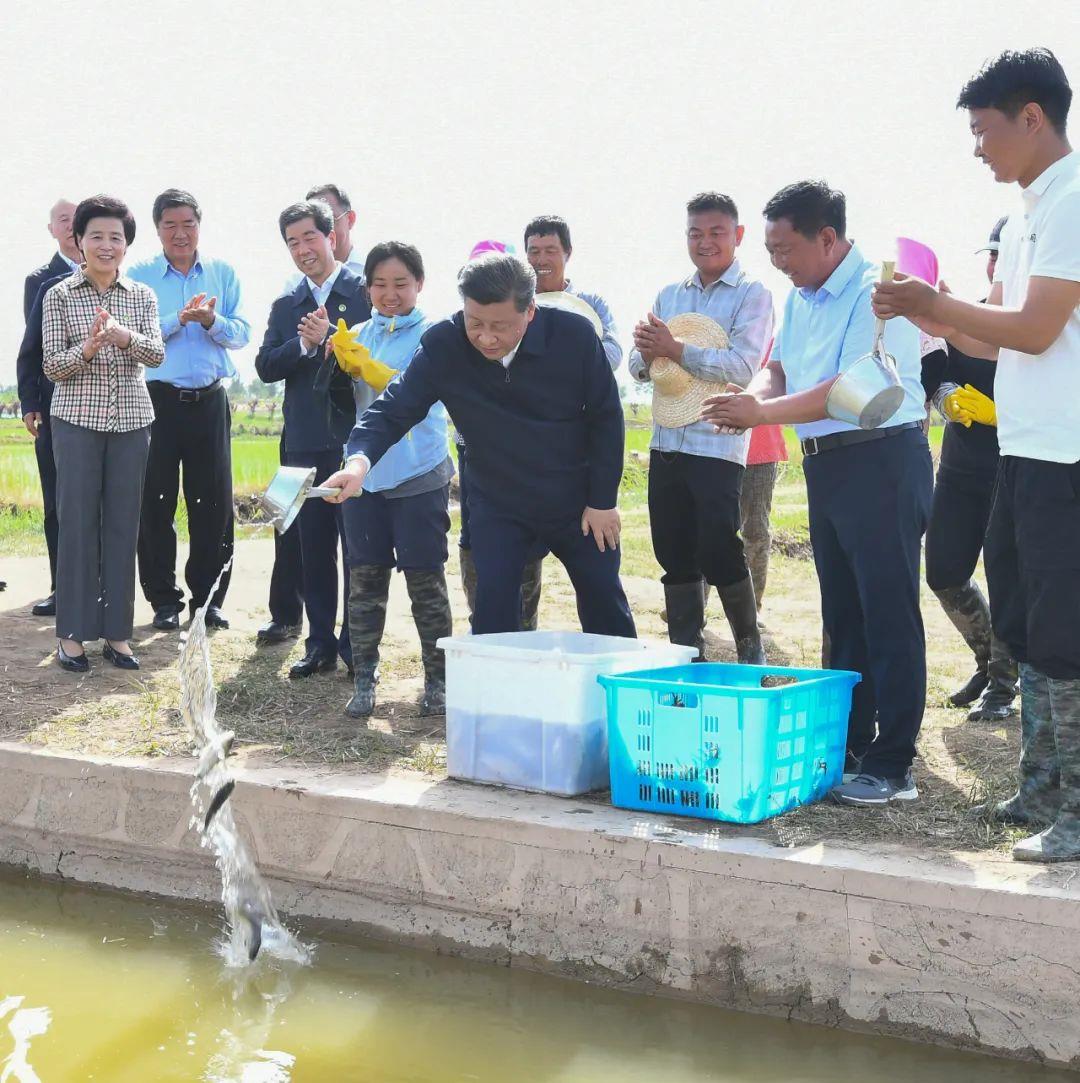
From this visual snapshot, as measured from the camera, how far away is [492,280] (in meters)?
4.03

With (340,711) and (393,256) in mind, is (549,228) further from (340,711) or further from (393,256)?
(340,711)

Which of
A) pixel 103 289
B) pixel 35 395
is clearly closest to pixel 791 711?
pixel 103 289

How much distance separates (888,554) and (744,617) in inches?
57.5

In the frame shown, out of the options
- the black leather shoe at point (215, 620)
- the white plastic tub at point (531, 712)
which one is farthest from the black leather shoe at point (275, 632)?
the white plastic tub at point (531, 712)

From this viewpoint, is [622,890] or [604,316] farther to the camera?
[604,316]

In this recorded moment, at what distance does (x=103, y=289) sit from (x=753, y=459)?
3290 millimetres

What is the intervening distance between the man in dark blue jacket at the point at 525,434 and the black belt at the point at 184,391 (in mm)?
2352

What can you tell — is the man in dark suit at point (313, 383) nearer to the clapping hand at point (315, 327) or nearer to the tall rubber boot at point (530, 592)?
the clapping hand at point (315, 327)

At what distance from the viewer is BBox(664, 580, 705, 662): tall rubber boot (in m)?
5.27

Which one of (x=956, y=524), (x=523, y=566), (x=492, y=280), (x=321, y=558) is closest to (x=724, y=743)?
(x=523, y=566)

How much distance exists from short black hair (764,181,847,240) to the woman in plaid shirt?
2915 mm

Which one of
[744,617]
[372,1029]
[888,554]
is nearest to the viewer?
[372,1029]

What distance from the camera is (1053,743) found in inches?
142

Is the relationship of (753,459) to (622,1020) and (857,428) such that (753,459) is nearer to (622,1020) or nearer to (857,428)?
(857,428)
